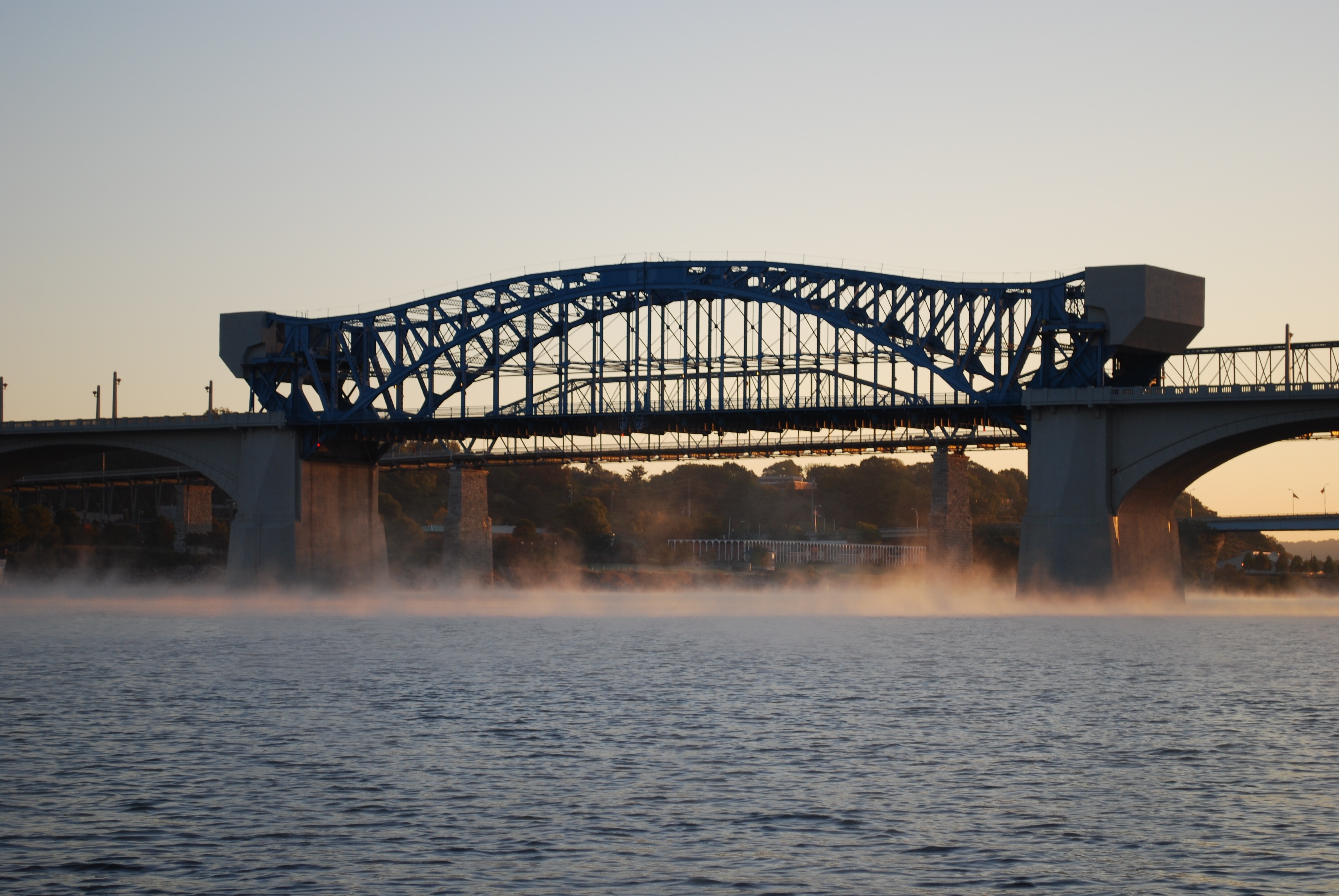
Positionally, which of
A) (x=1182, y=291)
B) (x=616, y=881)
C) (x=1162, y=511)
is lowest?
(x=616, y=881)

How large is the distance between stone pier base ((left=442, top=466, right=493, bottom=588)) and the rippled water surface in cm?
6634

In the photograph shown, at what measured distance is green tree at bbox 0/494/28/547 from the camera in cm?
13188

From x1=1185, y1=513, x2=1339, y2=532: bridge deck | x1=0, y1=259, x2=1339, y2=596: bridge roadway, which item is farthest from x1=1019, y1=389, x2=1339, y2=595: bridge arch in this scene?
x1=1185, y1=513, x2=1339, y2=532: bridge deck

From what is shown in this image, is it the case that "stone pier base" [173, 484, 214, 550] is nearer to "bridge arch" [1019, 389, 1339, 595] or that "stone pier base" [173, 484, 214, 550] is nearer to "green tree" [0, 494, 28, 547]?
"green tree" [0, 494, 28, 547]

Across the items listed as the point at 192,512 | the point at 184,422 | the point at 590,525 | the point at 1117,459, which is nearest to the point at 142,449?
the point at 184,422

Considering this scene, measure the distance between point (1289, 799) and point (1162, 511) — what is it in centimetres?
6716

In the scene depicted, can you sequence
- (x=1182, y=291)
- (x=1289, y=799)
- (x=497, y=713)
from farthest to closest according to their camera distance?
(x=1182, y=291), (x=497, y=713), (x=1289, y=799)

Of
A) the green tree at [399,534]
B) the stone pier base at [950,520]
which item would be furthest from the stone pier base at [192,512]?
the stone pier base at [950,520]

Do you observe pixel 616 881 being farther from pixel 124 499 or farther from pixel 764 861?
pixel 124 499

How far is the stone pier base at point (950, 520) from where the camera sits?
11494cm

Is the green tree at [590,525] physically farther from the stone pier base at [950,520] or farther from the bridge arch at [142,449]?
the stone pier base at [950,520]

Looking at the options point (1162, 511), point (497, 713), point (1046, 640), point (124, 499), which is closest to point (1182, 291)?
point (1162, 511)

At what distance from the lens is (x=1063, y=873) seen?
24.1 m

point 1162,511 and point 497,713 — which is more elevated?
point 1162,511
